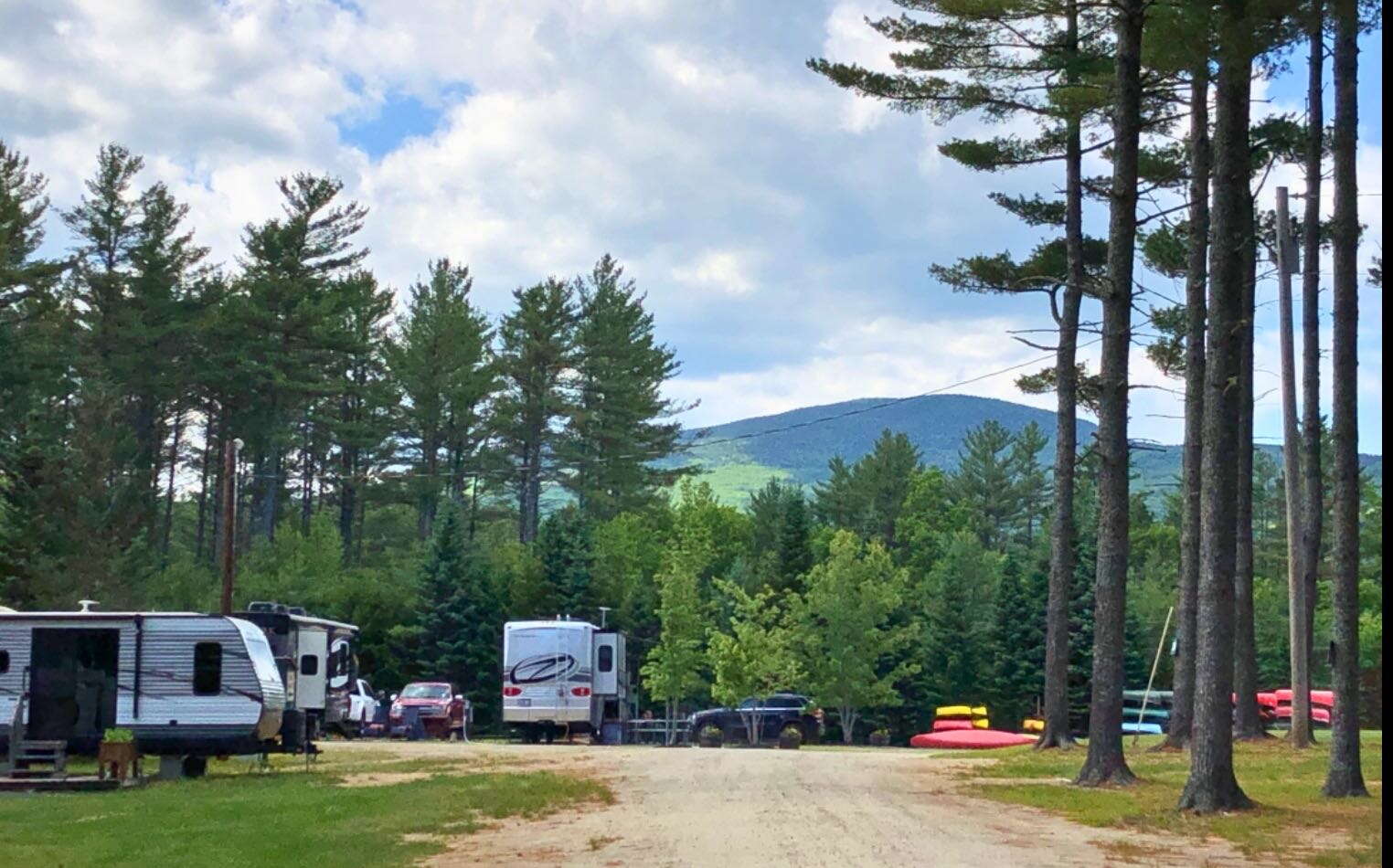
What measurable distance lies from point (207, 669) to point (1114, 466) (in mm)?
11668

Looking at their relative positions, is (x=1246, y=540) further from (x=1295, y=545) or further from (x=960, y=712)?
(x=960, y=712)

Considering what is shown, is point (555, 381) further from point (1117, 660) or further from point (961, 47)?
point (1117, 660)

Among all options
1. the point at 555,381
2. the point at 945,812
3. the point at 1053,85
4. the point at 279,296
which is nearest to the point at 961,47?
the point at 1053,85

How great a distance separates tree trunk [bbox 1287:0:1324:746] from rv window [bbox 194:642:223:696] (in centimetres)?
1511

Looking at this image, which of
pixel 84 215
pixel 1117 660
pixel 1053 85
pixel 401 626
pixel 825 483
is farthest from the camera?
pixel 825 483

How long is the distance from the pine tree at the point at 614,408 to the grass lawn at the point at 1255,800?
4074 cm

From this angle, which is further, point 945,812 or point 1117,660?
point 1117,660

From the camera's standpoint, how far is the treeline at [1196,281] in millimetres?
16406

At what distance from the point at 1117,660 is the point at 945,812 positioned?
5387 millimetres

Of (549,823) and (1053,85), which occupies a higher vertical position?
(1053,85)

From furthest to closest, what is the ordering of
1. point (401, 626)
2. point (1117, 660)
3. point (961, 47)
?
point (401, 626)
point (961, 47)
point (1117, 660)

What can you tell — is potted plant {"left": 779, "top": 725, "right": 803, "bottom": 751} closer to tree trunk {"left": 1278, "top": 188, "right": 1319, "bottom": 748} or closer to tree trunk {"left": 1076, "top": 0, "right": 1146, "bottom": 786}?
tree trunk {"left": 1278, "top": 188, "right": 1319, "bottom": 748}

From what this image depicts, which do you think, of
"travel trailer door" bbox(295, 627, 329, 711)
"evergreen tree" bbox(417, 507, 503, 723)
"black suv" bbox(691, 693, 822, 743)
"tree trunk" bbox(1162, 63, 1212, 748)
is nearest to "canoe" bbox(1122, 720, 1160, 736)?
"black suv" bbox(691, 693, 822, 743)

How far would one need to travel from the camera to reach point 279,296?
57594mm
